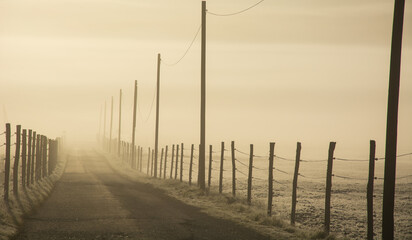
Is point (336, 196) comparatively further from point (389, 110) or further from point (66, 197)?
point (389, 110)

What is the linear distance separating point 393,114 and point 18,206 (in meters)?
11.5

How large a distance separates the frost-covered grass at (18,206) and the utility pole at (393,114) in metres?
8.85

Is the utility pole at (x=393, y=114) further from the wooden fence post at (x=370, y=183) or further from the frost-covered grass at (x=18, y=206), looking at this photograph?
the frost-covered grass at (x=18, y=206)

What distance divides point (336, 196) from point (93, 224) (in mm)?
19153

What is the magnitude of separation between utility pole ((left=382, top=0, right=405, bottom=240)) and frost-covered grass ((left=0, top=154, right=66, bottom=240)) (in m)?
8.85

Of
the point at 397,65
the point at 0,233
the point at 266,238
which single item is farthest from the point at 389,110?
the point at 0,233

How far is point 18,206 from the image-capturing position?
15930 mm

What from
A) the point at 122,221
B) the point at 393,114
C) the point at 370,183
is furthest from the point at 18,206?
the point at 393,114

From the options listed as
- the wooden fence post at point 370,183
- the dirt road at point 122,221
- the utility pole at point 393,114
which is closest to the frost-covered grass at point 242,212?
the dirt road at point 122,221

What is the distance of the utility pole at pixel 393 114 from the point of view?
39.1ft

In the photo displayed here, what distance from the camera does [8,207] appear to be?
604 inches

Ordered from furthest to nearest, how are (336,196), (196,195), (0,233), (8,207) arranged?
(336,196) → (196,195) → (8,207) → (0,233)

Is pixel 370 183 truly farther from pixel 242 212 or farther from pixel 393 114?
pixel 242 212

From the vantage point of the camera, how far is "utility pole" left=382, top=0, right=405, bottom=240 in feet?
39.1
